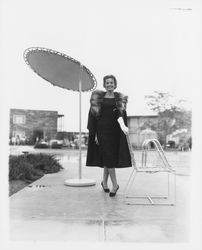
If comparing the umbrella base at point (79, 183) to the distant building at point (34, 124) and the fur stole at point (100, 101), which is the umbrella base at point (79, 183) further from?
the distant building at point (34, 124)

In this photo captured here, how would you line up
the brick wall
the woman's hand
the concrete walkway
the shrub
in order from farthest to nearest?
the brick wall → the shrub → the woman's hand → the concrete walkway

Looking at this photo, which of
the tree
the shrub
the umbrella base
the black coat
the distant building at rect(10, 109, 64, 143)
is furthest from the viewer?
the tree

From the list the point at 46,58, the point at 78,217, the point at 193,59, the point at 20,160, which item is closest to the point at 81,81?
the point at 46,58

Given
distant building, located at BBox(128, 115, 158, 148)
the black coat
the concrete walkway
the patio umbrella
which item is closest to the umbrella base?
the patio umbrella

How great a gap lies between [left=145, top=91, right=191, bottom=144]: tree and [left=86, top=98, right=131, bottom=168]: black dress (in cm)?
1033

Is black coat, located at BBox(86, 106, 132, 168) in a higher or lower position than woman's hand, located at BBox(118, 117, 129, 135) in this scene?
lower

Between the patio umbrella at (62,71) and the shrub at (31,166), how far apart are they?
78 cm

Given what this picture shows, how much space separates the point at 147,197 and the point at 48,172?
262cm

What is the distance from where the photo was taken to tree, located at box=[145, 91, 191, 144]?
15062mm

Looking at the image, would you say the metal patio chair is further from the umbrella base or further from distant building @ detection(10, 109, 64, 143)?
distant building @ detection(10, 109, 64, 143)

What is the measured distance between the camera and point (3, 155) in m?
2.50

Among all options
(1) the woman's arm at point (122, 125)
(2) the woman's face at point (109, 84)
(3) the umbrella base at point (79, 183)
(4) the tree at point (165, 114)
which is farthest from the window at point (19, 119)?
(4) the tree at point (165, 114)

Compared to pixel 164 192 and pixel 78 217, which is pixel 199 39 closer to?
pixel 78 217

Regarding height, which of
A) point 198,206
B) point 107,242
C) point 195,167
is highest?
point 195,167
